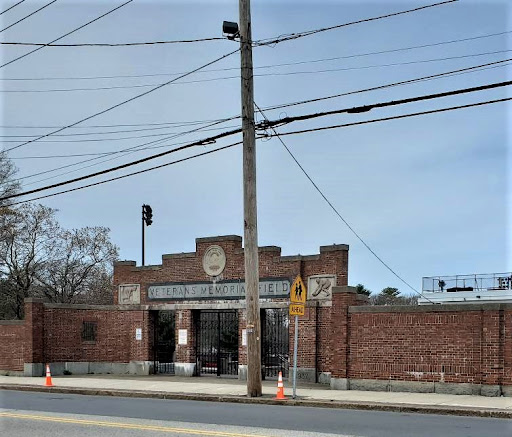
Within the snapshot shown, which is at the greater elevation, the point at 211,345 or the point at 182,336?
the point at 182,336

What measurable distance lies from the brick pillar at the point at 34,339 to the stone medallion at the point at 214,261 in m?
7.11

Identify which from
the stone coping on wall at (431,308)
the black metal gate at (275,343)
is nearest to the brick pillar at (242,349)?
the black metal gate at (275,343)

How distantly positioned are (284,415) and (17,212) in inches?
1417

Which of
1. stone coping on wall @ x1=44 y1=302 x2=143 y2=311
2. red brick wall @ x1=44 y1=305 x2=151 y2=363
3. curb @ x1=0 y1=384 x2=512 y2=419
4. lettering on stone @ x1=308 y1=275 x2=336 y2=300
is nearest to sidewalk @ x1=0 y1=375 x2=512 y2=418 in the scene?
curb @ x1=0 y1=384 x2=512 y2=419

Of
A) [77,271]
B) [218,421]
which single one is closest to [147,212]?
[77,271]

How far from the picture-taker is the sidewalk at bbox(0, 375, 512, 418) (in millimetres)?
17672

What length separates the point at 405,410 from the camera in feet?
57.8

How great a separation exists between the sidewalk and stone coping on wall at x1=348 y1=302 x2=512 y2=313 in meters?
2.40

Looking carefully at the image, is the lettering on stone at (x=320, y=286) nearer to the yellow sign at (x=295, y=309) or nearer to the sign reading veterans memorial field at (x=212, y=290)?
the sign reading veterans memorial field at (x=212, y=290)

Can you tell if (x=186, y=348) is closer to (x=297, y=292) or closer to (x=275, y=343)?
(x=275, y=343)

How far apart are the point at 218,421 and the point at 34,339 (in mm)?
17527

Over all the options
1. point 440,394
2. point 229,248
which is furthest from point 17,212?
point 440,394

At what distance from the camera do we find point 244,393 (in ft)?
Answer: 71.6

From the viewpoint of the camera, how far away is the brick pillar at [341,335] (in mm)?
23000
